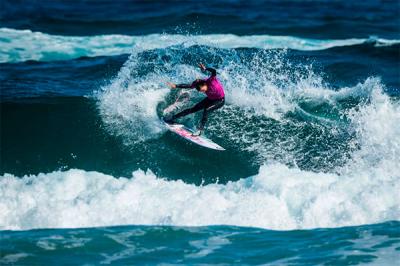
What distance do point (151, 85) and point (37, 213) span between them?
582 centimetres

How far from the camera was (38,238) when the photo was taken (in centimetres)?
978

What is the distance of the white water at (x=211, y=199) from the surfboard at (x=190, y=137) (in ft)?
4.27

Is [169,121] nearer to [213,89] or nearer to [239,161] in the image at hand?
[213,89]

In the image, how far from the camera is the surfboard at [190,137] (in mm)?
13672

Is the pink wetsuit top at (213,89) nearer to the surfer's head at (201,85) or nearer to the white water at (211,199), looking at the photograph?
the surfer's head at (201,85)

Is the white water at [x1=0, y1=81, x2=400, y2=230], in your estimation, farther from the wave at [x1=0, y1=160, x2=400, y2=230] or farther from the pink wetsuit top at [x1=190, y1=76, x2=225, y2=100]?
the pink wetsuit top at [x1=190, y1=76, x2=225, y2=100]

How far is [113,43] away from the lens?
2386 centimetres

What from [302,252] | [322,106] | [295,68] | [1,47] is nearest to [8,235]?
[302,252]

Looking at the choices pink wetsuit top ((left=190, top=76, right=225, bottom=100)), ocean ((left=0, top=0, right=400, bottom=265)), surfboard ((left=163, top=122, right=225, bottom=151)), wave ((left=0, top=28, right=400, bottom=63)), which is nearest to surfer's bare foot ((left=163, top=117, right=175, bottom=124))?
surfboard ((left=163, top=122, right=225, bottom=151))

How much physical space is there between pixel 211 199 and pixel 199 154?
101 inches

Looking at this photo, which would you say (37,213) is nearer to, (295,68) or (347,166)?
(347,166)

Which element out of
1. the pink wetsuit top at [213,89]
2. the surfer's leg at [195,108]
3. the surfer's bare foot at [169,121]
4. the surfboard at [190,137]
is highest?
the pink wetsuit top at [213,89]

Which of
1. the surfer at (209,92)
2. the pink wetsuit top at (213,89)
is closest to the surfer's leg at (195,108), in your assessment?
the surfer at (209,92)

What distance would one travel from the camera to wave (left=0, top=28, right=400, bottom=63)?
22.4 metres
